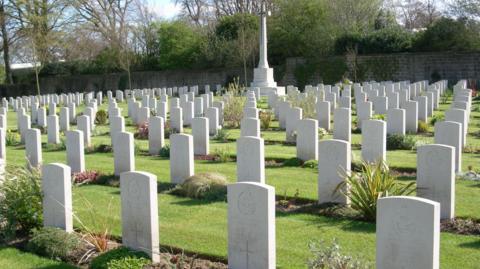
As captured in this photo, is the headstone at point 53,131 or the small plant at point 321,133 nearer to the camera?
the small plant at point 321,133

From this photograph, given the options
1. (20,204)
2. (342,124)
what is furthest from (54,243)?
(342,124)

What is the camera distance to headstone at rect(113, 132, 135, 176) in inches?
399

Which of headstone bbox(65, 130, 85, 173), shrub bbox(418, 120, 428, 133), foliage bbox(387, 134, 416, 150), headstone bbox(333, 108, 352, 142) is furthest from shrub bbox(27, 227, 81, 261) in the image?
shrub bbox(418, 120, 428, 133)

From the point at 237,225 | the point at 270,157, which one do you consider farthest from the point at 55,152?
the point at 237,225

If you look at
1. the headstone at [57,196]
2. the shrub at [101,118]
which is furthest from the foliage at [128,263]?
the shrub at [101,118]

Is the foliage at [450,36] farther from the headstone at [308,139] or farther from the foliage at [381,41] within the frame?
the headstone at [308,139]

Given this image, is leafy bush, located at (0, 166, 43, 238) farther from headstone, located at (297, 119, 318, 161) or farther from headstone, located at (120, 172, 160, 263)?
headstone, located at (297, 119, 318, 161)

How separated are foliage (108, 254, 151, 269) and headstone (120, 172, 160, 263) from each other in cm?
17

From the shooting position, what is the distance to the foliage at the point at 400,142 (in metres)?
12.4

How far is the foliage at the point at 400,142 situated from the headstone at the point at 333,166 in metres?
4.97

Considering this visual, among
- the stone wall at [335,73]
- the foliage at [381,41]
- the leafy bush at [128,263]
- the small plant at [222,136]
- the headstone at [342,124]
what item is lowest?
the leafy bush at [128,263]

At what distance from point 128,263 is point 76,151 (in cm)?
527

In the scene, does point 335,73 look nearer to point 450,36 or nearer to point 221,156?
point 450,36

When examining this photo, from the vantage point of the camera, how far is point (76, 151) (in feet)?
35.3
